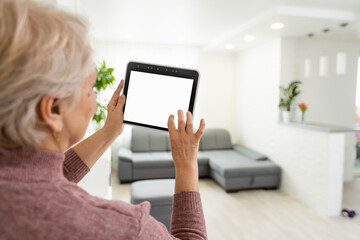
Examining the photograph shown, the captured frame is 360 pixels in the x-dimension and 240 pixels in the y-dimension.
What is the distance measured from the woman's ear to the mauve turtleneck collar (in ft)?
0.15

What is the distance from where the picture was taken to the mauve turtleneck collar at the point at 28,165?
0.43 meters

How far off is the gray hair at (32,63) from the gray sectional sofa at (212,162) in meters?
3.44

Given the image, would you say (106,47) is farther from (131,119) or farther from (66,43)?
(66,43)

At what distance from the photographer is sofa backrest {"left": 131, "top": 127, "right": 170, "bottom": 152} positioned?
4594 millimetres

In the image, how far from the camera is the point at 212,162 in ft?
13.7

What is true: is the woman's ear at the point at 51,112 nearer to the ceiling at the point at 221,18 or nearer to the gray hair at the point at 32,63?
the gray hair at the point at 32,63

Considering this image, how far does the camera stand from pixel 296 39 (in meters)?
3.93

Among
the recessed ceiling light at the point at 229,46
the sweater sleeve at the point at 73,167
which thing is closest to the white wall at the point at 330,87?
the recessed ceiling light at the point at 229,46

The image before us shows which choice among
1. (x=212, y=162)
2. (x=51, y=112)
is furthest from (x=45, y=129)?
(x=212, y=162)

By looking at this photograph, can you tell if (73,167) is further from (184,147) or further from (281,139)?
(281,139)

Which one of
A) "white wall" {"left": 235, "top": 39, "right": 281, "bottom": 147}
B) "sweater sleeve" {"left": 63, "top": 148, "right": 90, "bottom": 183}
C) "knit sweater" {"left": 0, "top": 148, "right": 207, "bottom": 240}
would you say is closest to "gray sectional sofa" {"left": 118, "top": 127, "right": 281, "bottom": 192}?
"white wall" {"left": 235, "top": 39, "right": 281, "bottom": 147}

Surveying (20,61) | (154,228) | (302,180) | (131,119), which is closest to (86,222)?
(154,228)

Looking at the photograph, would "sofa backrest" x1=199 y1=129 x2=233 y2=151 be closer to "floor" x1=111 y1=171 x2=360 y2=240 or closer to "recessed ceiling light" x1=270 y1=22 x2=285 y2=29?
"floor" x1=111 y1=171 x2=360 y2=240

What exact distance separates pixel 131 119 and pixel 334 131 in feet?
9.19
